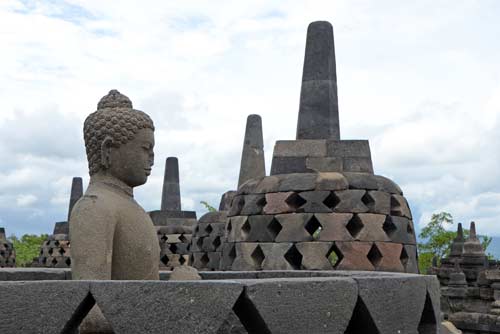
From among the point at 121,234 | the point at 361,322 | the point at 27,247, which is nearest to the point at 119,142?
the point at 121,234

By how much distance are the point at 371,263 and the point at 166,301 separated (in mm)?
4162

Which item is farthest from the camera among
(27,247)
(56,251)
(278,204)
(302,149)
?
(27,247)

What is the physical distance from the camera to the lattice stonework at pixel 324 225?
21.4 feet

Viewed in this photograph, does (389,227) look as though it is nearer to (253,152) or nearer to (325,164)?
(325,164)

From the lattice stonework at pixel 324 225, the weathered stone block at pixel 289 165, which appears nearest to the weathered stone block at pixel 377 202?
Result: the lattice stonework at pixel 324 225

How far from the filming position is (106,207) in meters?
3.45

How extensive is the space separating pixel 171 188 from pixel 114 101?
10818mm

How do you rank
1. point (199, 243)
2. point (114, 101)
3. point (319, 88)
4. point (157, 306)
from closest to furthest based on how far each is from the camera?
1. point (157, 306)
2. point (114, 101)
3. point (319, 88)
4. point (199, 243)

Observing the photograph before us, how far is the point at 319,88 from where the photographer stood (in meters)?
7.49

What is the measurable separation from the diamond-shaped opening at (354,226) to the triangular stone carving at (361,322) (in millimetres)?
3322

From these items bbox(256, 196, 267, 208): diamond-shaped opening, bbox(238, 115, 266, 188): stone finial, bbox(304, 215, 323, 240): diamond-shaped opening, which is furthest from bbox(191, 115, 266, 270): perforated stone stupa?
bbox(304, 215, 323, 240): diamond-shaped opening

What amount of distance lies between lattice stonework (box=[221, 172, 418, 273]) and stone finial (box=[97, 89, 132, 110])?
10.0ft

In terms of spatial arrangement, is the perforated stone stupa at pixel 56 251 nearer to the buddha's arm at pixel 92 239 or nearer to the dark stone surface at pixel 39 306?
the buddha's arm at pixel 92 239

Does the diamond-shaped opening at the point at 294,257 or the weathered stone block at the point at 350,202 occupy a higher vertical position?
the weathered stone block at the point at 350,202
